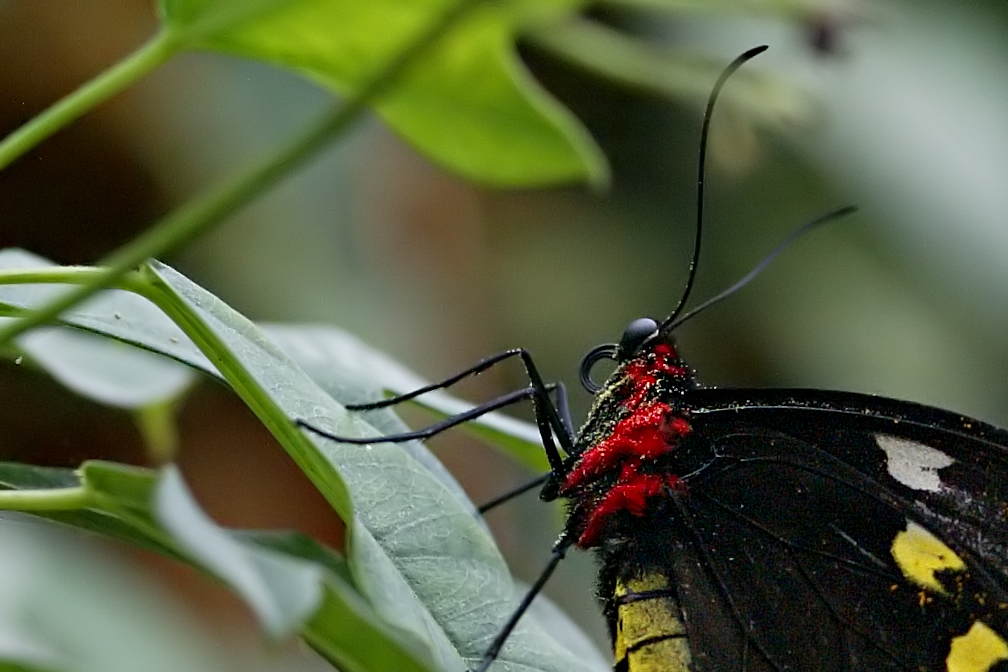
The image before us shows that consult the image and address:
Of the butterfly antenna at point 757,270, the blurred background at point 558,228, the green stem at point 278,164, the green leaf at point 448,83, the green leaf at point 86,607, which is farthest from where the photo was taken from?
the blurred background at point 558,228

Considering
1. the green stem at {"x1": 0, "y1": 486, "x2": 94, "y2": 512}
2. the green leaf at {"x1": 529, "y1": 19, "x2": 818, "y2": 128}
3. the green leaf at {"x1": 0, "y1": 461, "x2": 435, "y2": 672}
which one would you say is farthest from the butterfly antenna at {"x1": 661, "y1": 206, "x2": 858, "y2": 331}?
the green stem at {"x1": 0, "y1": 486, "x2": 94, "y2": 512}

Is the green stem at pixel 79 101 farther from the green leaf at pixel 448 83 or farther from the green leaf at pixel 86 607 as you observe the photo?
the green leaf at pixel 86 607

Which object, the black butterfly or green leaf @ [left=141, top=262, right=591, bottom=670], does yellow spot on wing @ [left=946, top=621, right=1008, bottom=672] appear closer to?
the black butterfly

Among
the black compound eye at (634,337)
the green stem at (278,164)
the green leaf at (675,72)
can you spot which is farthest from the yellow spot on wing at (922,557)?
the green stem at (278,164)

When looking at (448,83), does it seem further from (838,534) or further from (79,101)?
(838,534)

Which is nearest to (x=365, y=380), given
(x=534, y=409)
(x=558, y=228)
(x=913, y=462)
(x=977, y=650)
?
(x=534, y=409)

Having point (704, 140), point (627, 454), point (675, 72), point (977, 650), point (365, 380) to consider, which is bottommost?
point (977, 650)
